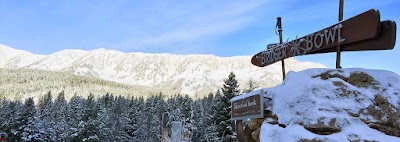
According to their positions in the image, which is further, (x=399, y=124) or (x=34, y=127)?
(x=34, y=127)

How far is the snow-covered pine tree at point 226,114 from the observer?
2079 centimetres

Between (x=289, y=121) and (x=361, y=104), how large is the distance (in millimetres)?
954

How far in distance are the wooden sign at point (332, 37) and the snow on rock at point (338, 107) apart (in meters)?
0.50

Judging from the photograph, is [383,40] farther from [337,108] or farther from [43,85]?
[43,85]

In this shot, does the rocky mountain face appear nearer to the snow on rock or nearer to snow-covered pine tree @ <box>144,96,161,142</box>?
the snow on rock

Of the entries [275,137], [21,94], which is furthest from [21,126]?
[21,94]

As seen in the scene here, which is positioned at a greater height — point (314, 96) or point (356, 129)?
point (314, 96)

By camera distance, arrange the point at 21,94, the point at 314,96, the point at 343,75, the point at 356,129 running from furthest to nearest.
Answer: the point at 21,94 < the point at 343,75 < the point at 314,96 < the point at 356,129

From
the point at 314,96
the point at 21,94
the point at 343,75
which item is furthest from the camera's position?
the point at 21,94

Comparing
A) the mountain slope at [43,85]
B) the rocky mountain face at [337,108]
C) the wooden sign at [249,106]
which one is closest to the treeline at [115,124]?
the wooden sign at [249,106]

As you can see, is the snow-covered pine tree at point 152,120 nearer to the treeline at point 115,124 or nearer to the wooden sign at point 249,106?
the treeline at point 115,124

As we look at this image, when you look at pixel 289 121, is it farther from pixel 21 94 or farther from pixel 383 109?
pixel 21 94

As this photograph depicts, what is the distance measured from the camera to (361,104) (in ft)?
15.6

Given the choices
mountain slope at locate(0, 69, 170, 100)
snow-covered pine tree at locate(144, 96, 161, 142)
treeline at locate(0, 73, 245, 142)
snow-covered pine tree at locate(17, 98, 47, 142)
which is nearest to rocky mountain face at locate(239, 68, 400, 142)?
treeline at locate(0, 73, 245, 142)
